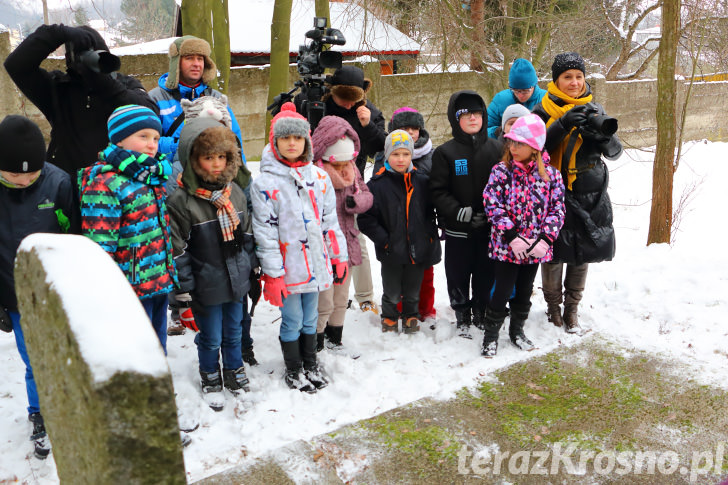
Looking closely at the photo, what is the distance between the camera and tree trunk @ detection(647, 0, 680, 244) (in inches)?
228

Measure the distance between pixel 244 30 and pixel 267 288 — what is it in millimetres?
15580

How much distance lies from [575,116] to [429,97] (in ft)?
23.9

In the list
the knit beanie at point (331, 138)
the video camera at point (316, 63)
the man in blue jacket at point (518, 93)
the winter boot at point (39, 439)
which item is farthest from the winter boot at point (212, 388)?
the man in blue jacket at point (518, 93)

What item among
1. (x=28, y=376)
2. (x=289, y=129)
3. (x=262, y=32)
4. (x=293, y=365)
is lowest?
(x=293, y=365)

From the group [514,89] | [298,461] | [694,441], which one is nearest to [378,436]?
[298,461]

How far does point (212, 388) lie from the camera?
3533 millimetres

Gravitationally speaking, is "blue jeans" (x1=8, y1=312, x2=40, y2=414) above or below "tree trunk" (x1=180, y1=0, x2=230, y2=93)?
below

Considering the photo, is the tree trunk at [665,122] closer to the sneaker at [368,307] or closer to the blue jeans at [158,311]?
the sneaker at [368,307]

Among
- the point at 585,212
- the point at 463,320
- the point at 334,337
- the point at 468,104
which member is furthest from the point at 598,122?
the point at 334,337

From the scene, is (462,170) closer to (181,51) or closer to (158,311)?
(181,51)

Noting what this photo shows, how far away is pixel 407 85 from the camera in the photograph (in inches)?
424

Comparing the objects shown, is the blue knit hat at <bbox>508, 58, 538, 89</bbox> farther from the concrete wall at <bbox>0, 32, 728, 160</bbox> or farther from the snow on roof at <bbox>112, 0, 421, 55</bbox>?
the snow on roof at <bbox>112, 0, 421, 55</bbox>

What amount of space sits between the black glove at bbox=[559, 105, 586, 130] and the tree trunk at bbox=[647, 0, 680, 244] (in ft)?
7.67

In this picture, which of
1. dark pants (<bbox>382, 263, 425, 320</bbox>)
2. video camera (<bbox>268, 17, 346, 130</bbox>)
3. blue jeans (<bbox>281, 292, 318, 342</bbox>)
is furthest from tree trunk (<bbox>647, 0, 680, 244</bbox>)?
blue jeans (<bbox>281, 292, 318, 342</bbox>)
